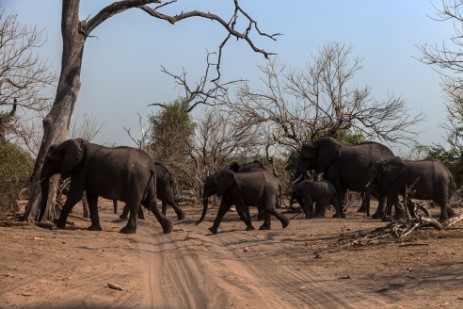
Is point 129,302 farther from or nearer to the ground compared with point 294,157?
nearer to the ground

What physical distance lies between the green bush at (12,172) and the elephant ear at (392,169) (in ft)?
30.2

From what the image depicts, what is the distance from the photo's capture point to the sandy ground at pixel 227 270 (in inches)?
279

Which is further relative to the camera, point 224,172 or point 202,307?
point 224,172

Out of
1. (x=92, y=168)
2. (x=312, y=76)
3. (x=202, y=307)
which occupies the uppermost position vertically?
(x=312, y=76)

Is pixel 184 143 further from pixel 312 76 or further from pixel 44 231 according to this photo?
pixel 44 231

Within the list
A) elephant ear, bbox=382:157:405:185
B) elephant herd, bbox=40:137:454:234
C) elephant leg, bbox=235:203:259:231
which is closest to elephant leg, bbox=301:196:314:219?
elephant herd, bbox=40:137:454:234

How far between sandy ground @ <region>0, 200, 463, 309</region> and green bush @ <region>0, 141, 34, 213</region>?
11.8ft

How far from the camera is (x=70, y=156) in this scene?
1386cm

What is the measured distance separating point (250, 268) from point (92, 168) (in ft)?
18.4

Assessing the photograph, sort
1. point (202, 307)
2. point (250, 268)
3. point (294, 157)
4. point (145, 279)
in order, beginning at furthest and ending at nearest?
point (294, 157) < point (250, 268) < point (145, 279) < point (202, 307)

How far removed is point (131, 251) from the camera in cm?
1080

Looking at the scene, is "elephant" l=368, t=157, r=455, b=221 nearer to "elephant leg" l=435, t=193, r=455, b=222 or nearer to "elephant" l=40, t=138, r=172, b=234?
"elephant leg" l=435, t=193, r=455, b=222

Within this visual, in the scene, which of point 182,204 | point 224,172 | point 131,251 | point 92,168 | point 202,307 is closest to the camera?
point 202,307

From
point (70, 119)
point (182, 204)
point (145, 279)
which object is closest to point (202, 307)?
point (145, 279)
